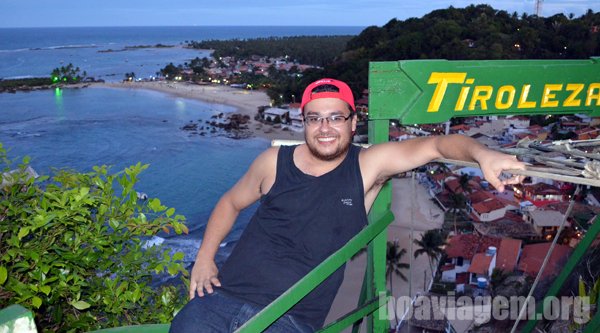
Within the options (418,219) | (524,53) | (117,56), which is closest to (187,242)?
(418,219)

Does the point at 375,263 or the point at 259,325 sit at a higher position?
the point at 259,325

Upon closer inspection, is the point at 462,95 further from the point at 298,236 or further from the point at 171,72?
the point at 171,72

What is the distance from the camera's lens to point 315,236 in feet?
7.02

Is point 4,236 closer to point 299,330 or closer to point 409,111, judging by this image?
point 299,330

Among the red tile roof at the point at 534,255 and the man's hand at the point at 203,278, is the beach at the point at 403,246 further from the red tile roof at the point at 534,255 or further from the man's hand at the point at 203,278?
the man's hand at the point at 203,278

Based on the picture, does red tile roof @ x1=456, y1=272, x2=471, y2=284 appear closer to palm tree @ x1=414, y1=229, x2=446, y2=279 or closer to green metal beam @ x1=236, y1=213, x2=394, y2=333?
palm tree @ x1=414, y1=229, x2=446, y2=279

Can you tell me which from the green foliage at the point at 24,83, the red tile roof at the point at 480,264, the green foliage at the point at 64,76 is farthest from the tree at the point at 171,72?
the red tile roof at the point at 480,264

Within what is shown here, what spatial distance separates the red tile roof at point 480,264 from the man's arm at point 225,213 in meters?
15.2

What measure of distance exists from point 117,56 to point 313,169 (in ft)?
406

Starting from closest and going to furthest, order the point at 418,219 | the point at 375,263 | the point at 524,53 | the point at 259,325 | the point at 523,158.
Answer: the point at 259,325 → the point at 523,158 → the point at 375,263 → the point at 418,219 → the point at 524,53

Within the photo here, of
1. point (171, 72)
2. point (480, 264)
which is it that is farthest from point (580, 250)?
point (171, 72)

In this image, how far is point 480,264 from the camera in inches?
652

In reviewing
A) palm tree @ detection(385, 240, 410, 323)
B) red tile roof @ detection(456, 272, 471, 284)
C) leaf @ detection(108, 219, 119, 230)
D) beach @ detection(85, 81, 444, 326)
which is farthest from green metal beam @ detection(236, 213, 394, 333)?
palm tree @ detection(385, 240, 410, 323)

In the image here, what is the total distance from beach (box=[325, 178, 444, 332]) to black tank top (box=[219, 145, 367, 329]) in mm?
8822
